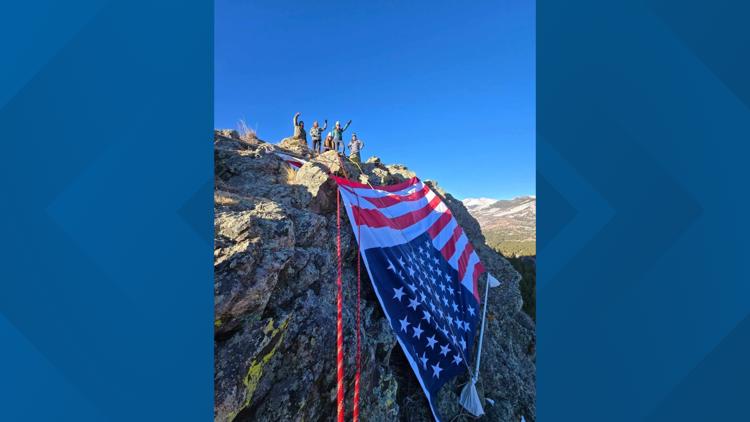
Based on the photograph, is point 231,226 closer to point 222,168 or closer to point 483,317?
point 222,168

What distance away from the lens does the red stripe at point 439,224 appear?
814 centimetres

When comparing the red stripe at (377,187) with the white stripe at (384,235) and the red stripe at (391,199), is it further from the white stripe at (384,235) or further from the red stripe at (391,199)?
the white stripe at (384,235)

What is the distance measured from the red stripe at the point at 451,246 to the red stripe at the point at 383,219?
125 cm

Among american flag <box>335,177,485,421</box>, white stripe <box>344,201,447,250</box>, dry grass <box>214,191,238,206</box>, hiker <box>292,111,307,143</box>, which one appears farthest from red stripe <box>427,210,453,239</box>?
hiker <box>292,111,307,143</box>

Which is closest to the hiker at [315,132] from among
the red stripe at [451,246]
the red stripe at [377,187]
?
the red stripe at [377,187]

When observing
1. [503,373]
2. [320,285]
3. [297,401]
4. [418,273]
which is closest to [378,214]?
[418,273]

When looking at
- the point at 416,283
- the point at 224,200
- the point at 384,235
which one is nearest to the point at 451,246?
the point at 416,283

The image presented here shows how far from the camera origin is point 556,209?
1.45 m

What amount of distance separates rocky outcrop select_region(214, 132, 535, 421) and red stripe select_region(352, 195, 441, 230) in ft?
1.19

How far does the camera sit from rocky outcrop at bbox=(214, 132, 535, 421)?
2.47m

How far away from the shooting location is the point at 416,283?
5430 millimetres

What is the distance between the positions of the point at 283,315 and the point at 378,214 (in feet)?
10.6

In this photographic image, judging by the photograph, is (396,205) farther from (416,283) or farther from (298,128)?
(298,128)

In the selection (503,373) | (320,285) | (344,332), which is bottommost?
(503,373)
